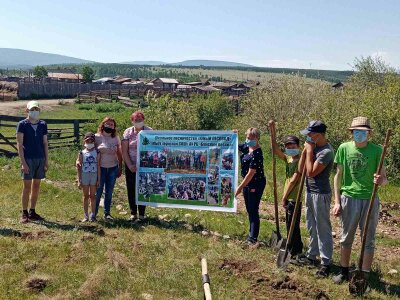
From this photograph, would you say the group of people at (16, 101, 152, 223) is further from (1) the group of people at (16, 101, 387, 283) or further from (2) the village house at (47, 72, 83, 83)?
(2) the village house at (47, 72, 83, 83)

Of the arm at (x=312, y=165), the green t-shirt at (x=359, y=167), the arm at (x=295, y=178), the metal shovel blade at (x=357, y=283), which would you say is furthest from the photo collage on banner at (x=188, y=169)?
the metal shovel blade at (x=357, y=283)

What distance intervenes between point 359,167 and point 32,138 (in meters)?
5.50

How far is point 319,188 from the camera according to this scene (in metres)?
5.85

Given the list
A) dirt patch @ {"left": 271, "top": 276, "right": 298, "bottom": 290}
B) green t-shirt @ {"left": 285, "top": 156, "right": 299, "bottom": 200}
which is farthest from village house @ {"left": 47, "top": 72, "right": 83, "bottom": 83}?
dirt patch @ {"left": 271, "top": 276, "right": 298, "bottom": 290}

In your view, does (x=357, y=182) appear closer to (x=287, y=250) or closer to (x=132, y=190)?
(x=287, y=250)

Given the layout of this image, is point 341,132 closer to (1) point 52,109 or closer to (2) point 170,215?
(2) point 170,215

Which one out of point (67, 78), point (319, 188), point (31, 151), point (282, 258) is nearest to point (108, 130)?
point (31, 151)

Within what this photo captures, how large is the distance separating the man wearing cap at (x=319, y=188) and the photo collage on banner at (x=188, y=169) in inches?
78.3

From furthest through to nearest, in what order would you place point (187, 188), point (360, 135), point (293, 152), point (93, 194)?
point (187, 188) → point (93, 194) → point (293, 152) → point (360, 135)

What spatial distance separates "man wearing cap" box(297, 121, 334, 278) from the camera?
5641mm

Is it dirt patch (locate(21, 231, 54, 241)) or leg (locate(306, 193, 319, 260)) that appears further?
dirt patch (locate(21, 231, 54, 241))

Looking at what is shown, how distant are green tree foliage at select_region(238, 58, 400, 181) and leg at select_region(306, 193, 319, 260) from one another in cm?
1177

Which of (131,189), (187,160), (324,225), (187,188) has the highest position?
(187,160)

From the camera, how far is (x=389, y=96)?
18281mm
